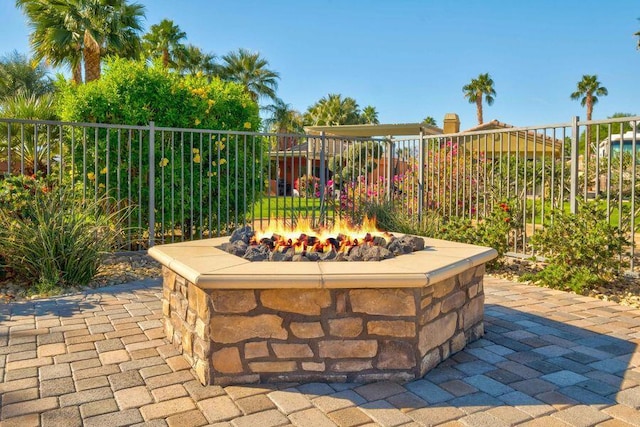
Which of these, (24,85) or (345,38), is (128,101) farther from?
(24,85)

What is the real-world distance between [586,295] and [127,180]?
20.3 ft

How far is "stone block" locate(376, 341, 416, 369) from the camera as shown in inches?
124

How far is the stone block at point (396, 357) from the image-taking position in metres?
3.14

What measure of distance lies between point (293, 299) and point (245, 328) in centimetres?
33

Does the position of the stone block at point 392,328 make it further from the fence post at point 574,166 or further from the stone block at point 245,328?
the fence post at point 574,166

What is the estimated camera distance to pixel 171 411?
8.79 feet

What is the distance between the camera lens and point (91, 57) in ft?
53.6

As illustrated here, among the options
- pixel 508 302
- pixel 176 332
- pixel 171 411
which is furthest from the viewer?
Answer: pixel 508 302

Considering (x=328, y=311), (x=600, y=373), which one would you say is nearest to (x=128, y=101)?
(x=328, y=311)

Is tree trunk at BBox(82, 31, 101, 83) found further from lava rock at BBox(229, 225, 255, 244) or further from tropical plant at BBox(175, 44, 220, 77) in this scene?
lava rock at BBox(229, 225, 255, 244)

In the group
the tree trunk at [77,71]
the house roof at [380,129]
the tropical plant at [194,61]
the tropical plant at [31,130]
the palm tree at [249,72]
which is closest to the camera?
the tropical plant at [31,130]

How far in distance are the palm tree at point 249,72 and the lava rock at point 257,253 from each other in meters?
27.0

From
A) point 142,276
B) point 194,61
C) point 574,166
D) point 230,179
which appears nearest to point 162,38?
point 194,61

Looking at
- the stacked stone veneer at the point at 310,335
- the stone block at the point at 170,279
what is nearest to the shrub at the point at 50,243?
the stone block at the point at 170,279
